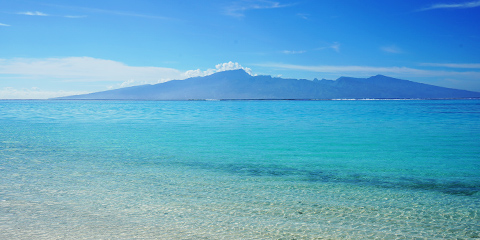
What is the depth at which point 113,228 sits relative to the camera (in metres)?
6.09

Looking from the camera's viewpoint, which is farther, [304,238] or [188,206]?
[188,206]

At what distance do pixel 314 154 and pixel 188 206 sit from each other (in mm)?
8341

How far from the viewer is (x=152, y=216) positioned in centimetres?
675

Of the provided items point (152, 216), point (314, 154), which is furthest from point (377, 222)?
point (314, 154)

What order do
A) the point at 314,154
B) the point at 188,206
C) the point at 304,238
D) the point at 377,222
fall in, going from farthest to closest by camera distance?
the point at 314,154 → the point at 188,206 → the point at 377,222 → the point at 304,238

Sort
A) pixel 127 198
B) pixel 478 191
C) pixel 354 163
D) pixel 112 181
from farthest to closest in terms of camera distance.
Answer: pixel 354 163
pixel 112 181
pixel 478 191
pixel 127 198

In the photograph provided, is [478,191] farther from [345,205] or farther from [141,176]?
[141,176]

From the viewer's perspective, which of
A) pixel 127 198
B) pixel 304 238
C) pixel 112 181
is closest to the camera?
pixel 304 238

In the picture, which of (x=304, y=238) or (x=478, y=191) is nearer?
(x=304, y=238)

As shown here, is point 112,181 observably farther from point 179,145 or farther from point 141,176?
point 179,145

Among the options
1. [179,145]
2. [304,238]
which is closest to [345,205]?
[304,238]

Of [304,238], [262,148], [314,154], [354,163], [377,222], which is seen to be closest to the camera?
[304,238]

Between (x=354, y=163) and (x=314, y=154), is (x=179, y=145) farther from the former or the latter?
(x=354, y=163)

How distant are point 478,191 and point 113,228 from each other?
8.15 meters
